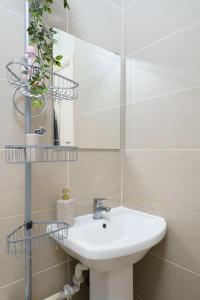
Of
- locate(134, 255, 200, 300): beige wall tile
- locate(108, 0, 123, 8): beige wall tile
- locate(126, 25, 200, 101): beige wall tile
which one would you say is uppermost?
locate(108, 0, 123, 8): beige wall tile

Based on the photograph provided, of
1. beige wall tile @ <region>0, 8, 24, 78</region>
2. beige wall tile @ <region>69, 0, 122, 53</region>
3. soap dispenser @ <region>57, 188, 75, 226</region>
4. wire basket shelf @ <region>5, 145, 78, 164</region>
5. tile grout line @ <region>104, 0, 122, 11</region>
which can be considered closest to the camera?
wire basket shelf @ <region>5, 145, 78, 164</region>

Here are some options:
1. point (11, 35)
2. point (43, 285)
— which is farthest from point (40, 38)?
point (43, 285)

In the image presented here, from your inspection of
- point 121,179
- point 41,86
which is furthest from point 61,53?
point 121,179

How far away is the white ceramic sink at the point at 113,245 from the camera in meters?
0.75

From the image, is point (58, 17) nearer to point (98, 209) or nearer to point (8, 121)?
point (8, 121)

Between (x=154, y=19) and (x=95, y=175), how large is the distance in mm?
960

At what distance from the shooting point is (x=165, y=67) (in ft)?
3.53

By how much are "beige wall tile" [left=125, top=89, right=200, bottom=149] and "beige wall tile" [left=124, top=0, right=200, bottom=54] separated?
36 centimetres

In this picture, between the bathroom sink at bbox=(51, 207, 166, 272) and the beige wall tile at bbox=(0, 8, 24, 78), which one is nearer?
the bathroom sink at bbox=(51, 207, 166, 272)

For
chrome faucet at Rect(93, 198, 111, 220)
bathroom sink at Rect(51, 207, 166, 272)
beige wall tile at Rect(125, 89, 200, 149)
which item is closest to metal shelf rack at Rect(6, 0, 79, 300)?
bathroom sink at Rect(51, 207, 166, 272)

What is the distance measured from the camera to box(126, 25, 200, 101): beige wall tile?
96 cm

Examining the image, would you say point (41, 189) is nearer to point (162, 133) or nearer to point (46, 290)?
point (46, 290)

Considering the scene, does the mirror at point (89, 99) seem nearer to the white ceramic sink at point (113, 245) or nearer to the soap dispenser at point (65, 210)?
the soap dispenser at point (65, 210)

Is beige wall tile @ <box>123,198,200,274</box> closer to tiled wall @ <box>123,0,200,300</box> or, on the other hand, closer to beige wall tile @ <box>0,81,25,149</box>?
tiled wall @ <box>123,0,200,300</box>
